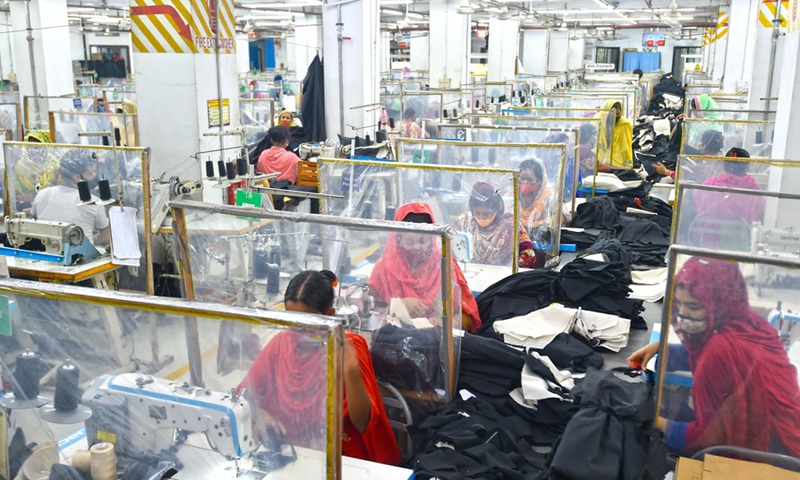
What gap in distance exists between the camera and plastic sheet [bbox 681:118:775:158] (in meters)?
8.62

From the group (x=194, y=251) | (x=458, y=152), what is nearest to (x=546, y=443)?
(x=194, y=251)

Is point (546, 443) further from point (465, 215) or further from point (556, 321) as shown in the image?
point (465, 215)

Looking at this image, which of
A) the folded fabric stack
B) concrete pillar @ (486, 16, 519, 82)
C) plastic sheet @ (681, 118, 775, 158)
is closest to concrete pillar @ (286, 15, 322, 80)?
concrete pillar @ (486, 16, 519, 82)

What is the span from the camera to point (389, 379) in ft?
12.0

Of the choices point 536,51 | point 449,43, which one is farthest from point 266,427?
point 536,51

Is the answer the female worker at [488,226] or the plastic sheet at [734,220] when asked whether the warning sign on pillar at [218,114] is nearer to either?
the female worker at [488,226]

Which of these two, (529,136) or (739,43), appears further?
(739,43)

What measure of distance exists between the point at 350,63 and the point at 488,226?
4448mm

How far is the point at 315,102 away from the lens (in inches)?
373

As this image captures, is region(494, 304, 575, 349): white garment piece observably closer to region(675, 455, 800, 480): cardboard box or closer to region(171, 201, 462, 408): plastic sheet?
region(171, 201, 462, 408): plastic sheet

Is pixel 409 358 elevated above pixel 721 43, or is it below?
below

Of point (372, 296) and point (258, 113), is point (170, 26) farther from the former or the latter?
point (258, 113)

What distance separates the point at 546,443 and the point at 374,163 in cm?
276

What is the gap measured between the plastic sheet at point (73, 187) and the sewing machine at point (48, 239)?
0.40 meters
